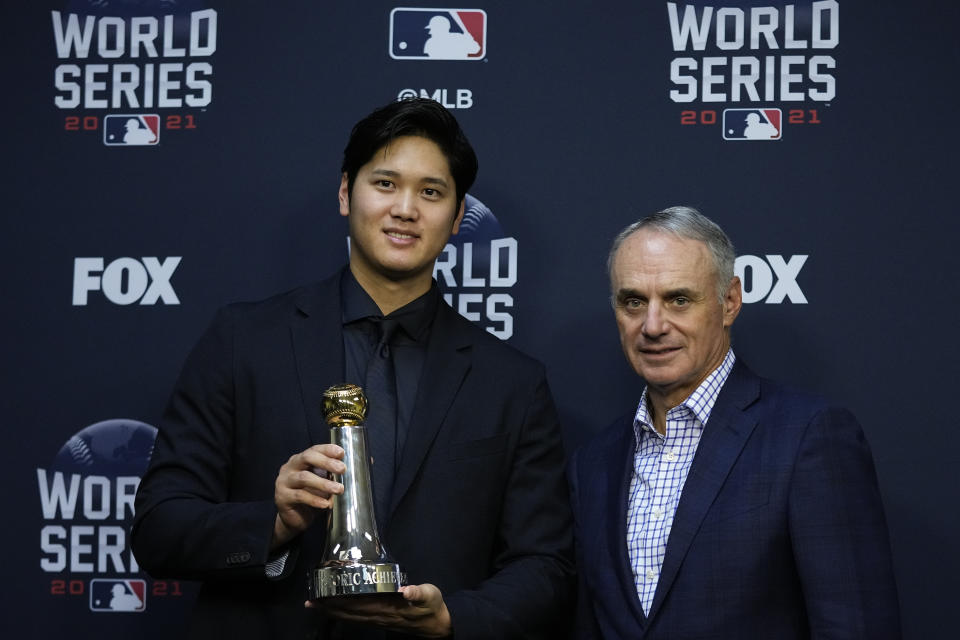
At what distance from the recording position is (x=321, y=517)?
212 cm

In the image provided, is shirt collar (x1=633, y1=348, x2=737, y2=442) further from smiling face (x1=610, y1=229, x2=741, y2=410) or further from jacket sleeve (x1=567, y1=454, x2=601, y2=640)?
jacket sleeve (x1=567, y1=454, x2=601, y2=640)

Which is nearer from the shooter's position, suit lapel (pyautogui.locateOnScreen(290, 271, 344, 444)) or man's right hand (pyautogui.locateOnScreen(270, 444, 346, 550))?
man's right hand (pyautogui.locateOnScreen(270, 444, 346, 550))

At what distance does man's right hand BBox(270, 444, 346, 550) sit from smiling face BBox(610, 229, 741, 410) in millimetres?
655

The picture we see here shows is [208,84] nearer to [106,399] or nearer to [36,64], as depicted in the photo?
[36,64]

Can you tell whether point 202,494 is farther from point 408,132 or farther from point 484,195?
point 484,195

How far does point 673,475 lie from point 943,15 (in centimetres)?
134

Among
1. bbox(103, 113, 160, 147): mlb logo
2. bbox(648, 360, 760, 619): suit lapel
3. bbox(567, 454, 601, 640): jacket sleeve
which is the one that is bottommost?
bbox(567, 454, 601, 640): jacket sleeve

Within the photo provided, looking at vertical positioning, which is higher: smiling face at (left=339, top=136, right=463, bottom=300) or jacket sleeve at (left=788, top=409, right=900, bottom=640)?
smiling face at (left=339, top=136, right=463, bottom=300)

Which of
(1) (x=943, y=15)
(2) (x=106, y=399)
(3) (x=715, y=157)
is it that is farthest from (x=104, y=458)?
(1) (x=943, y=15)

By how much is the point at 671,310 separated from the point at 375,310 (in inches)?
21.8

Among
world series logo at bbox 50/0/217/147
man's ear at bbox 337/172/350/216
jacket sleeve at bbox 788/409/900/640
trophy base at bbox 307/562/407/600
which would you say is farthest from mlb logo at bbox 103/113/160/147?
jacket sleeve at bbox 788/409/900/640

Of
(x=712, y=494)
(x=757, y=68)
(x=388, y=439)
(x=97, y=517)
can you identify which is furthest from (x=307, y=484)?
(x=757, y=68)

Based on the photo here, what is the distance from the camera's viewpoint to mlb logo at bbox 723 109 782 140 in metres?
2.69

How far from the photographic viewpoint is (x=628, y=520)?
2156 millimetres
